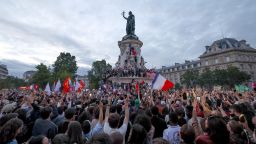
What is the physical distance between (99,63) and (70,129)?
89.9m

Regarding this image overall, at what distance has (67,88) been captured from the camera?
57.9 ft

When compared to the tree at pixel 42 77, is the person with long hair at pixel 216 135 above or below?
below

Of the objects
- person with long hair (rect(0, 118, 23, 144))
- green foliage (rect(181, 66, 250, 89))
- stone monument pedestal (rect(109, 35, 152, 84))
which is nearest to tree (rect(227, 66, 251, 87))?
green foliage (rect(181, 66, 250, 89))

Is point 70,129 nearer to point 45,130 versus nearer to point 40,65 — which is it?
point 45,130

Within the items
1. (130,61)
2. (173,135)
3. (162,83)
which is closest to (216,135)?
(173,135)

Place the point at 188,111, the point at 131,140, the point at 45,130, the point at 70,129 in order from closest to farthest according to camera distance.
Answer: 1. the point at 131,140
2. the point at 70,129
3. the point at 45,130
4. the point at 188,111

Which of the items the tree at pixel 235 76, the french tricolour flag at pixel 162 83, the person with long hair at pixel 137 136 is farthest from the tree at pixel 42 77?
the person with long hair at pixel 137 136

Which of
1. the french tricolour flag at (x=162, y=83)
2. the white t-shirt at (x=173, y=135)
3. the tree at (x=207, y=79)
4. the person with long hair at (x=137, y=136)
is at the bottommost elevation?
the white t-shirt at (x=173, y=135)

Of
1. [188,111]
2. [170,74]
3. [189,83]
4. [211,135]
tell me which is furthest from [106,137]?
[170,74]

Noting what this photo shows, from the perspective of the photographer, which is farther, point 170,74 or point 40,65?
point 170,74

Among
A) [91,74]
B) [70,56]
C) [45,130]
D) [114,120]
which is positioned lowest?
[45,130]

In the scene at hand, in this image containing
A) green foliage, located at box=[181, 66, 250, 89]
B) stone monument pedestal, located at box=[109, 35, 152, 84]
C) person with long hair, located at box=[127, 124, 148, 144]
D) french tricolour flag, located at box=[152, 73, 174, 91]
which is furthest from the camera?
green foliage, located at box=[181, 66, 250, 89]

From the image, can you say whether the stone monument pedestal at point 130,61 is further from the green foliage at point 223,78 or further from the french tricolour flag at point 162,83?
the green foliage at point 223,78

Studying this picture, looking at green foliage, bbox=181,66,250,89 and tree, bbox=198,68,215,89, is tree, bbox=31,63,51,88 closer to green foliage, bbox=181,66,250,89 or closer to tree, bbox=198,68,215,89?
green foliage, bbox=181,66,250,89
